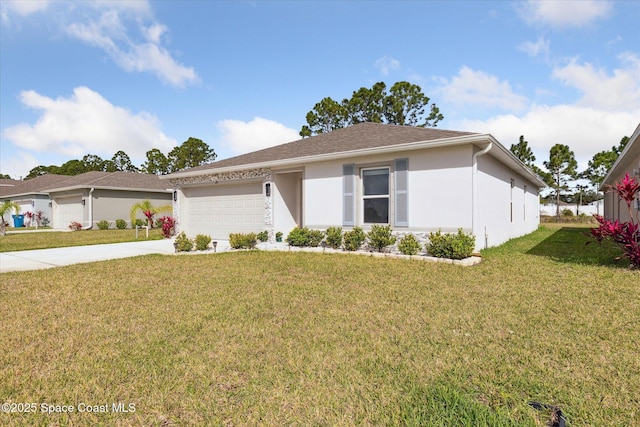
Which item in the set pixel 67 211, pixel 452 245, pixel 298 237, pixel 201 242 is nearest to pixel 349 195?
pixel 298 237

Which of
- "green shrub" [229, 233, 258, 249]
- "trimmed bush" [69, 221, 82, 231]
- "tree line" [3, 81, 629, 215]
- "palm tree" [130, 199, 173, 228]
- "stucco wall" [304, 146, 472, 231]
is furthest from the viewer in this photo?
"tree line" [3, 81, 629, 215]

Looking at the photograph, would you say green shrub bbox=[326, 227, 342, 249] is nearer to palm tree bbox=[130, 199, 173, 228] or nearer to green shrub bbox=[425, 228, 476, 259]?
green shrub bbox=[425, 228, 476, 259]

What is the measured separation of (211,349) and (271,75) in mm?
13397

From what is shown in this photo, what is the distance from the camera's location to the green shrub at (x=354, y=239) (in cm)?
931

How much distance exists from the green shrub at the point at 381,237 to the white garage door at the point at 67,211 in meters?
22.0

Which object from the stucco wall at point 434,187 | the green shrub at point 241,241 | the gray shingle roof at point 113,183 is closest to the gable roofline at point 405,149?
the stucco wall at point 434,187

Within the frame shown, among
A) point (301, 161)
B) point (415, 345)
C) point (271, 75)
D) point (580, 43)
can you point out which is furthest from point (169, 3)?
point (580, 43)

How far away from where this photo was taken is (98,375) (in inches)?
103

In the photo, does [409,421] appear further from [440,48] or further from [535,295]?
[440,48]

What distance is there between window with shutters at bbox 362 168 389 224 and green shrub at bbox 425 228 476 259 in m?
1.77

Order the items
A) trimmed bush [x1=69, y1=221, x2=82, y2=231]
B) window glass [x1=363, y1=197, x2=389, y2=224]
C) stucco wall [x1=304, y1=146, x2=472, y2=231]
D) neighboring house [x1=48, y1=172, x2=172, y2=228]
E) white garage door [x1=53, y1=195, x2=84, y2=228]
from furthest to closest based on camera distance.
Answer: white garage door [x1=53, y1=195, x2=84, y2=228], neighboring house [x1=48, y1=172, x2=172, y2=228], trimmed bush [x1=69, y1=221, x2=82, y2=231], window glass [x1=363, y1=197, x2=389, y2=224], stucco wall [x1=304, y1=146, x2=472, y2=231]

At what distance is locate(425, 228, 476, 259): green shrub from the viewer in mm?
7363

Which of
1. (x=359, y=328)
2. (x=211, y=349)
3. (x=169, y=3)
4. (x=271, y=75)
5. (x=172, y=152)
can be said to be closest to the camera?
(x=211, y=349)

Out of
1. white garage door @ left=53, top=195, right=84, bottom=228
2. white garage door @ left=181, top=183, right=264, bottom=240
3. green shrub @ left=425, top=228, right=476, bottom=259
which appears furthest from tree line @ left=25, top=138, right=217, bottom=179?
green shrub @ left=425, top=228, right=476, bottom=259
